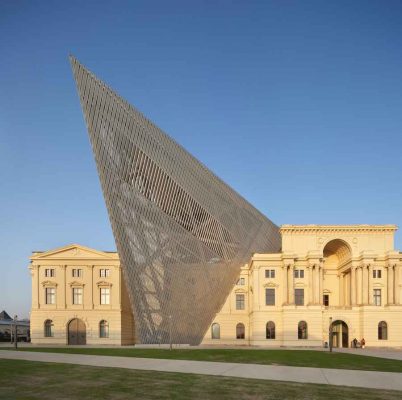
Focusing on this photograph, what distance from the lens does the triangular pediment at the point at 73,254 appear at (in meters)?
76.3

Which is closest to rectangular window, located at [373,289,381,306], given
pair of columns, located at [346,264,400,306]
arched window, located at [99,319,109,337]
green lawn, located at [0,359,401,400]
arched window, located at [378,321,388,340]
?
pair of columns, located at [346,264,400,306]

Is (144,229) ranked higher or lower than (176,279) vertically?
higher

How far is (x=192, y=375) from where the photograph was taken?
23.6 meters

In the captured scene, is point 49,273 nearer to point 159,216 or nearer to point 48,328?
point 48,328

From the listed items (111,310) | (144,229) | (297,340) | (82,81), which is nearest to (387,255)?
(297,340)

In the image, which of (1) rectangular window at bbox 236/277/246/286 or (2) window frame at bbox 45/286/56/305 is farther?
(2) window frame at bbox 45/286/56/305

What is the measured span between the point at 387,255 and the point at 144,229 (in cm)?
3647

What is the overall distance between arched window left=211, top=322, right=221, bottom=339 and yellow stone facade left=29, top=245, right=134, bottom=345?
1416cm

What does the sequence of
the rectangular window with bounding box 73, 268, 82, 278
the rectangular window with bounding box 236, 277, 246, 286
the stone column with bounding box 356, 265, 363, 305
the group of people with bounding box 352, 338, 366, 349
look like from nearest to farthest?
1. the group of people with bounding box 352, 338, 366, 349
2. the stone column with bounding box 356, 265, 363, 305
3. the rectangular window with bounding box 236, 277, 246, 286
4. the rectangular window with bounding box 73, 268, 82, 278

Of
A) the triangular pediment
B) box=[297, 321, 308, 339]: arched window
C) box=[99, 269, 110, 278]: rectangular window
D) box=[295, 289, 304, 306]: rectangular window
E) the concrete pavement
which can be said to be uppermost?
the triangular pediment

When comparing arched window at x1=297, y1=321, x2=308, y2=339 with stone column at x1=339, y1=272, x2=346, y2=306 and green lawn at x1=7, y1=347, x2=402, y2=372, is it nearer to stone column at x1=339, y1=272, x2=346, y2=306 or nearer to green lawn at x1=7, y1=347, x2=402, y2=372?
stone column at x1=339, y1=272, x2=346, y2=306

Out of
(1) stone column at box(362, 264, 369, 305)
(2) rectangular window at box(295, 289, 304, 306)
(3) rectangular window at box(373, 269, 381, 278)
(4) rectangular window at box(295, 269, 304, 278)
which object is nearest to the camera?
(1) stone column at box(362, 264, 369, 305)

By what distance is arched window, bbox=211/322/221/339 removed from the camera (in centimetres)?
7350

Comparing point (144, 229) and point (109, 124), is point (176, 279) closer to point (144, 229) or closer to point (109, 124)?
point (144, 229)
